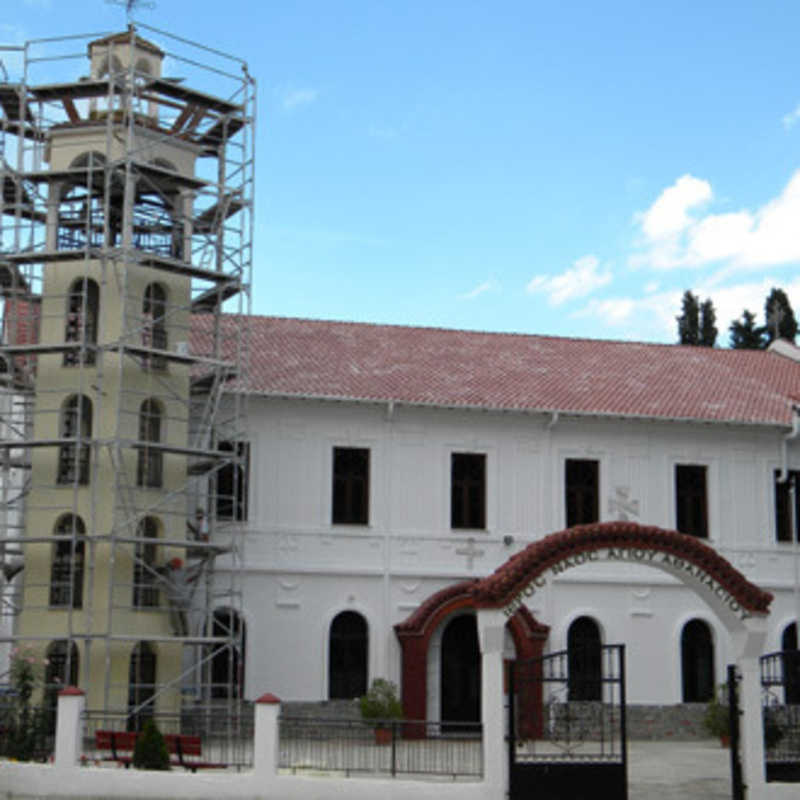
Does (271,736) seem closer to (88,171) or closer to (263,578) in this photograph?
(263,578)

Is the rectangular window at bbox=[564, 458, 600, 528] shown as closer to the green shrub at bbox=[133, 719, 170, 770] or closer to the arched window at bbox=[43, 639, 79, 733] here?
the arched window at bbox=[43, 639, 79, 733]

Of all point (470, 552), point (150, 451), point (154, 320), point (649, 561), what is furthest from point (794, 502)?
point (154, 320)

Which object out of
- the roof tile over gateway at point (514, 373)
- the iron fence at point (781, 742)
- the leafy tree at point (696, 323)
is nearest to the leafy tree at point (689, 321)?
the leafy tree at point (696, 323)

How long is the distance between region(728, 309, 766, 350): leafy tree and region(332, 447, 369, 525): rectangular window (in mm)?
27222

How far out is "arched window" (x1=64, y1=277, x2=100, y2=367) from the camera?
24044mm

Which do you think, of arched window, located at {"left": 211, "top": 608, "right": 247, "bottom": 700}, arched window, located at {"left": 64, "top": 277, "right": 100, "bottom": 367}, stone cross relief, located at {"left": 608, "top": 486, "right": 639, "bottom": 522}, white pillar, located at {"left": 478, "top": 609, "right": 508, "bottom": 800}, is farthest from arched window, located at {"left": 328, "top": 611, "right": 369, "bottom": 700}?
white pillar, located at {"left": 478, "top": 609, "right": 508, "bottom": 800}

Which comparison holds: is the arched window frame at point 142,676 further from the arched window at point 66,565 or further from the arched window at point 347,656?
the arched window at point 347,656

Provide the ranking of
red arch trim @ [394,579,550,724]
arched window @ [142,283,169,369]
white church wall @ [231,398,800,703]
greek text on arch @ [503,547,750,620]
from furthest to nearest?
white church wall @ [231,398,800,703] → red arch trim @ [394,579,550,724] → arched window @ [142,283,169,369] → greek text on arch @ [503,547,750,620]

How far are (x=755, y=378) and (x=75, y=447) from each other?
54.0 feet

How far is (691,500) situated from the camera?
2869 centimetres

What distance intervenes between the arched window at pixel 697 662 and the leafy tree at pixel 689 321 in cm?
2328

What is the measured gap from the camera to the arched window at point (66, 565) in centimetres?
2322

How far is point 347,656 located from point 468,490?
13.8 ft

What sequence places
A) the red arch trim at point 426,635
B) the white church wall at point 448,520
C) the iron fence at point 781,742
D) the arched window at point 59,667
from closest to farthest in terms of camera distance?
the iron fence at point 781,742, the arched window at point 59,667, the red arch trim at point 426,635, the white church wall at point 448,520
